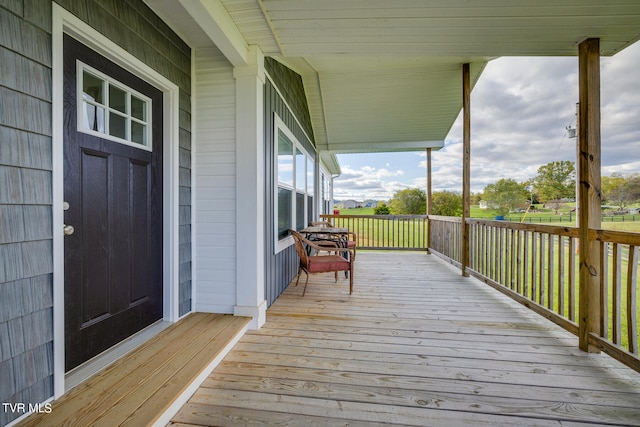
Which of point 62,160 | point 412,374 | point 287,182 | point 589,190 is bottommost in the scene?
point 412,374

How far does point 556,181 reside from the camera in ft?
21.6

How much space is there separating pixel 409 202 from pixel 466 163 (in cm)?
928

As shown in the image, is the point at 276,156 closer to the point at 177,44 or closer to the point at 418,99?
the point at 177,44

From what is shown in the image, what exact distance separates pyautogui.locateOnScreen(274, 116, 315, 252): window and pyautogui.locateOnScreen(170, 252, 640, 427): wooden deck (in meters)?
1.05

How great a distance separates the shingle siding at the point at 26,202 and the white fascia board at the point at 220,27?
618 millimetres

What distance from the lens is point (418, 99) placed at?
510 centimetres

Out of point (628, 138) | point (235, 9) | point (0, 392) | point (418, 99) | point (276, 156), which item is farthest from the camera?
point (418, 99)

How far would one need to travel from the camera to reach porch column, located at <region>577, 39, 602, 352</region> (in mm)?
1921

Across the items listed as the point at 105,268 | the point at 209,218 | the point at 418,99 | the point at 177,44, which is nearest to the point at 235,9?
the point at 177,44

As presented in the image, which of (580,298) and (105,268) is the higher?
(105,268)

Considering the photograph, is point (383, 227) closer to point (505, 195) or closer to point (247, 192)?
point (505, 195)

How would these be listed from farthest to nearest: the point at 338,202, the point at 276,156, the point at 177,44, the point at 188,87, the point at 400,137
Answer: the point at 338,202
the point at 400,137
the point at 276,156
the point at 188,87
the point at 177,44

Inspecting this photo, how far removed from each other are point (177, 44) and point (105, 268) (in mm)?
1894

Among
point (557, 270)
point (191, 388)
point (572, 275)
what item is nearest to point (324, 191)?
point (557, 270)
